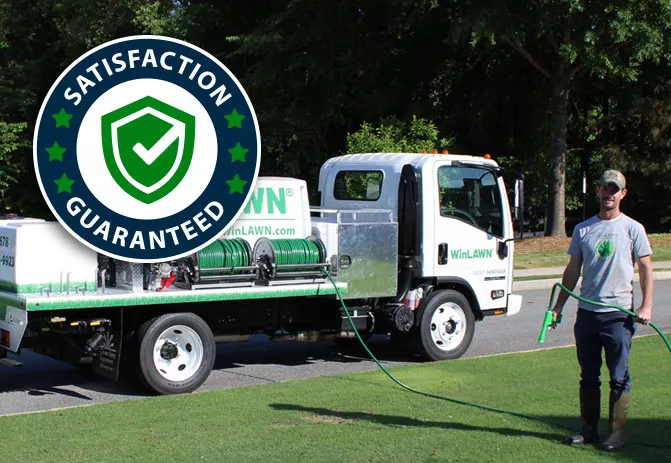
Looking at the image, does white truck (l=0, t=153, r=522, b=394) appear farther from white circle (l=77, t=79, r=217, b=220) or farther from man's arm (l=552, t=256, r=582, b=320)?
man's arm (l=552, t=256, r=582, b=320)

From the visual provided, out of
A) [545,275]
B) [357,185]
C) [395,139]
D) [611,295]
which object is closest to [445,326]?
[357,185]

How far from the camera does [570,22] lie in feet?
86.6

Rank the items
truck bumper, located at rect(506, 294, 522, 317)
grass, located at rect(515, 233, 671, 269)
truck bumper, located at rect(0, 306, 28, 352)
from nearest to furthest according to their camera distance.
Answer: truck bumper, located at rect(0, 306, 28, 352), truck bumper, located at rect(506, 294, 522, 317), grass, located at rect(515, 233, 671, 269)

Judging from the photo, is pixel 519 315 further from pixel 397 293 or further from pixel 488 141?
pixel 488 141

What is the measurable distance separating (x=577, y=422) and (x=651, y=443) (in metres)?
0.77

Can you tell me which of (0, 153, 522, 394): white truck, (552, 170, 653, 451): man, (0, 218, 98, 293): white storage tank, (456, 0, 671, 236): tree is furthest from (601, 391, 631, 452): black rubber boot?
(456, 0, 671, 236): tree

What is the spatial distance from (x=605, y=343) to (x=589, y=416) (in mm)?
548

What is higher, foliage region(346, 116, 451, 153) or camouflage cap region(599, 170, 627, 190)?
foliage region(346, 116, 451, 153)

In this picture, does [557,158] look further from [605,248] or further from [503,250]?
[605,248]

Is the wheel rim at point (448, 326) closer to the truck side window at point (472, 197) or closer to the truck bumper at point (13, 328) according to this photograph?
the truck side window at point (472, 197)

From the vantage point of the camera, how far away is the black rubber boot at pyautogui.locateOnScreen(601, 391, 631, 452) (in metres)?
6.45

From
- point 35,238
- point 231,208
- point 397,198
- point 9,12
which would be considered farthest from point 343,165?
point 9,12

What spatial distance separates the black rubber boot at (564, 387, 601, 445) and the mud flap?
13.6 feet

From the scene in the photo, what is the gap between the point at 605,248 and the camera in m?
6.43
